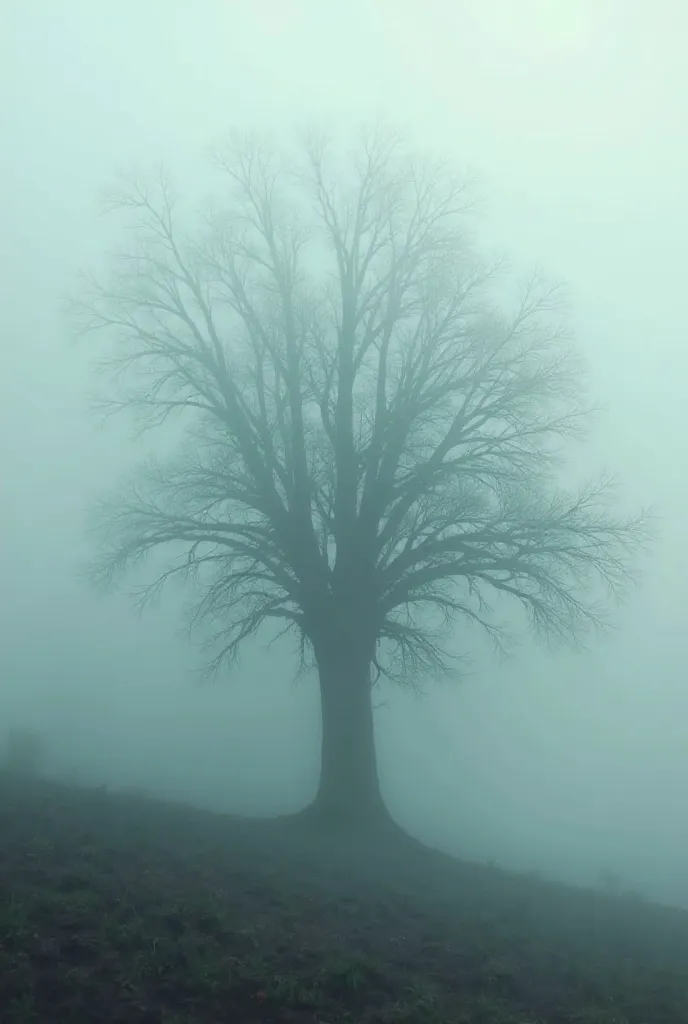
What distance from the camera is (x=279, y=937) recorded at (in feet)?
31.5

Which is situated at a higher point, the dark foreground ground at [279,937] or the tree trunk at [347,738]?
the tree trunk at [347,738]

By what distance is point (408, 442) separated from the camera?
18.3 m

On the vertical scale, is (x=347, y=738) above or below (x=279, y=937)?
above

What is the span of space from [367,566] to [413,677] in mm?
2514

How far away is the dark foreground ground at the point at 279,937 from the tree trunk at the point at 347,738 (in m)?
2.07

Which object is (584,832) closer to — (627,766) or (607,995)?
(627,766)

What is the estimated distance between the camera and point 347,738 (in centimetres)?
1788

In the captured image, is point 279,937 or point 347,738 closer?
point 279,937

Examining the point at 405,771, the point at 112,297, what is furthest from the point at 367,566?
the point at 405,771

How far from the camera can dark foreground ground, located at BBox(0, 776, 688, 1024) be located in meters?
7.93

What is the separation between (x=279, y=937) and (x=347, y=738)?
8.29m

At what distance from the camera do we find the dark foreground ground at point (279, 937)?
7.93 m

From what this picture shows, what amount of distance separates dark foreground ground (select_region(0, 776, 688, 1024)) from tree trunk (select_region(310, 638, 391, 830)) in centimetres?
207

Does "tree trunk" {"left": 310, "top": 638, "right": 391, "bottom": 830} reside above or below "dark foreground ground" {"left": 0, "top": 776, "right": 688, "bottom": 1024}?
above
